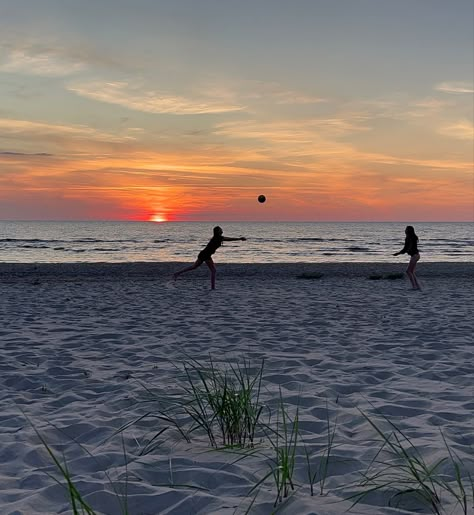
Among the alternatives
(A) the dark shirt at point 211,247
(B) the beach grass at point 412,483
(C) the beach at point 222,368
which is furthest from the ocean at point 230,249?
(B) the beach grass at point 412,483

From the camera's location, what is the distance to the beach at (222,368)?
3.19 metres

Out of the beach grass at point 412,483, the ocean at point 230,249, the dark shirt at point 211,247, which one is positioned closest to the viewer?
the beach grass at point 412,483

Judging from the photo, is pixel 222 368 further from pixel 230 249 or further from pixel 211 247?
pixel 230 249

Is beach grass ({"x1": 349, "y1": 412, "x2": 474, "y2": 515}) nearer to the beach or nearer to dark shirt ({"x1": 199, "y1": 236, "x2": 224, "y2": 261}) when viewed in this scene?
the beach

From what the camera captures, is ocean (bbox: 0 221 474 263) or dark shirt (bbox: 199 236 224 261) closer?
dark shirt (bbox: 199 236 224 261)

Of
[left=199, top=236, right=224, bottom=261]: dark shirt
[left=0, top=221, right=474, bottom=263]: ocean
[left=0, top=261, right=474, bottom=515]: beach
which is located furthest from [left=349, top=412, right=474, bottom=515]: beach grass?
[left=0, top=221, right=474, bottom=263]: ocean

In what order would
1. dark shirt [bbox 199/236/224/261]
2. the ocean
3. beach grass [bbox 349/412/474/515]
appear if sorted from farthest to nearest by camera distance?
the ocean < dark shirt [bbox 199/236/224/261] < beach grass [bbox 349/412/474/515]

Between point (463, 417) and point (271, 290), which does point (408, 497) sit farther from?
point (271, 290)

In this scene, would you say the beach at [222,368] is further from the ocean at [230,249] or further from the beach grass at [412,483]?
the ocean at [230,249]

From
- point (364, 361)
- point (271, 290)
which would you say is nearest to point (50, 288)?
point (271, 290)

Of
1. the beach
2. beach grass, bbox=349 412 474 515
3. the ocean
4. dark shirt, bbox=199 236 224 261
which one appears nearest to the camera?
beach grass, bbox=349 412 474 515

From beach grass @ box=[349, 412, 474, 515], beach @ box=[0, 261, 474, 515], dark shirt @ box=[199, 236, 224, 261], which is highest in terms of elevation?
dark shirt @ box=[199, 236, 224, 261]

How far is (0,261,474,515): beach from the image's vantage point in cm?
319

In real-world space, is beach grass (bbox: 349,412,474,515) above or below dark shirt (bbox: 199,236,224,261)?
below
